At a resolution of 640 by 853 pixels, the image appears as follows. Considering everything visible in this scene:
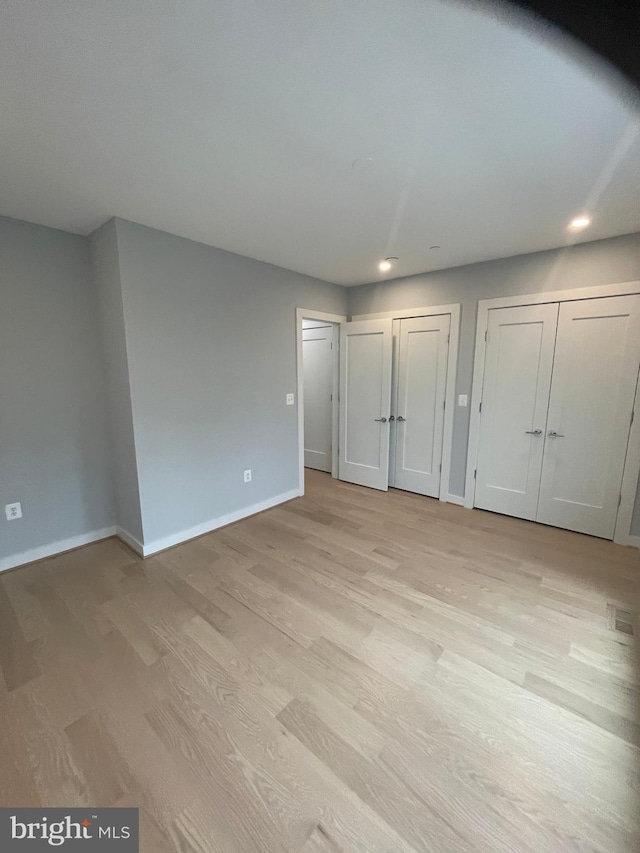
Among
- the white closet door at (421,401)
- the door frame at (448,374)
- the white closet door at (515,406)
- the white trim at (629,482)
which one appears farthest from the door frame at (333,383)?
the white trim at (629,482)

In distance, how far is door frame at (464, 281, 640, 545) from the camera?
263 cm

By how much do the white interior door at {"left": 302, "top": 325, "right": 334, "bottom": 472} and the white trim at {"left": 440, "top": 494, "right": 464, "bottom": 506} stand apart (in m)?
1.70

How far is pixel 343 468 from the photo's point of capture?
173 inches

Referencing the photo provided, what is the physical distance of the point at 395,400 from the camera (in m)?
3.94

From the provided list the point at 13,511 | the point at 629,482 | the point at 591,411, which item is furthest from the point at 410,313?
the point at 13,511

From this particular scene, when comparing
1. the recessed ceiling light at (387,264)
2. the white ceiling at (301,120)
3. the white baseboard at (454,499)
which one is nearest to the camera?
the white ceiling at (301,120)

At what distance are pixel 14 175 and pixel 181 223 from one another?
876 millimetres

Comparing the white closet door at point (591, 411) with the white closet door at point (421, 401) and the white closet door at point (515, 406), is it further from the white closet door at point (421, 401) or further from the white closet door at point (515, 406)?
the white closet door at point (421, 401)

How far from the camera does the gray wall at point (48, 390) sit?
231cm

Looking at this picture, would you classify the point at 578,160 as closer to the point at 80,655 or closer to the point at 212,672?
the point at 212,672

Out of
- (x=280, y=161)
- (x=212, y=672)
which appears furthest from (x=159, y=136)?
(x=212, y=672)

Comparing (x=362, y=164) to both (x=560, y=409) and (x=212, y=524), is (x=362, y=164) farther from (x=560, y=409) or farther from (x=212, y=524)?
(x=212, y=524)

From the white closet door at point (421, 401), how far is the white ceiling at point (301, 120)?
1.30 m

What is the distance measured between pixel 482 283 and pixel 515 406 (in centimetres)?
123
